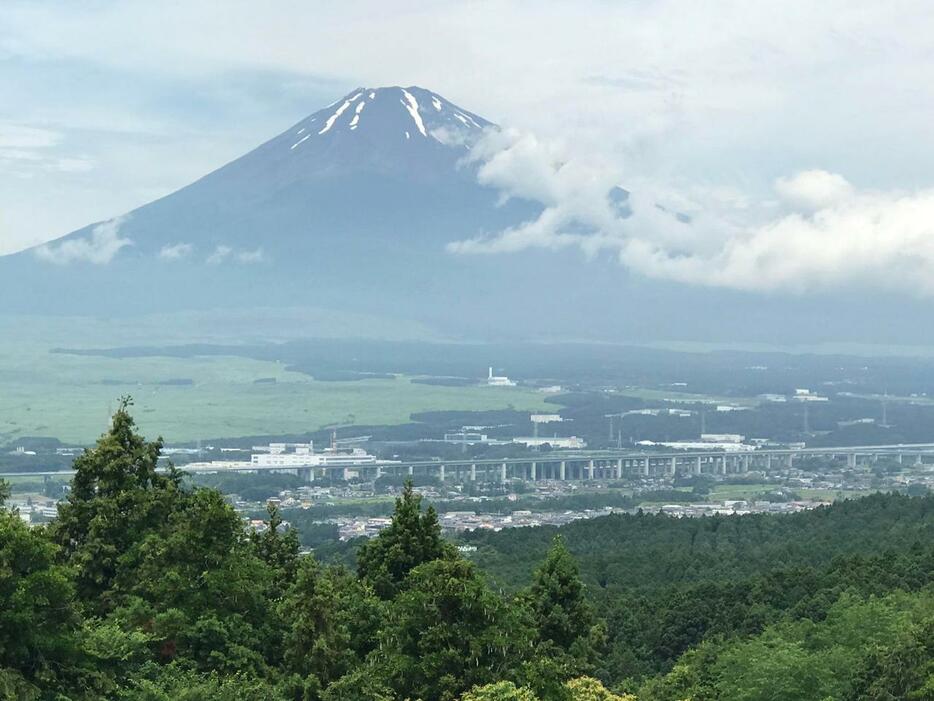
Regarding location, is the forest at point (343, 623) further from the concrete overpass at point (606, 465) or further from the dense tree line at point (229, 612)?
the concrete overpass at point (606, 465)

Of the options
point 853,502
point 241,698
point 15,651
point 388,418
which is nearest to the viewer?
point 15,651

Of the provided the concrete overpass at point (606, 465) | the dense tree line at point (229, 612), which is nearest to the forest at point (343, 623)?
the dense tree line at point (229, 612)

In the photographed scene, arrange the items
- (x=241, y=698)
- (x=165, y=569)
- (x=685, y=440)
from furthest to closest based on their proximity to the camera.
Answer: (x=685, y=440) < (x=165, y=569) < (x=241, y=698)

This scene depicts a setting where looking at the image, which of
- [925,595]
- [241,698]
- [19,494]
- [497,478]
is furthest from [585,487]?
[241,698]

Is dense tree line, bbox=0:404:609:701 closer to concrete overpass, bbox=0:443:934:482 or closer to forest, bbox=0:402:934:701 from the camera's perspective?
forest, bbox=0:402:934:701

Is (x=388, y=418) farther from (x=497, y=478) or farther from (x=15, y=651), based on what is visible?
(x=15, y=651)

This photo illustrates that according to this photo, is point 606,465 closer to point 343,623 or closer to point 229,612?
point 343,623
